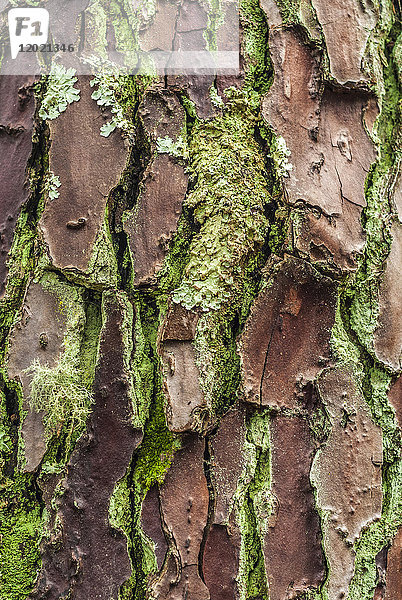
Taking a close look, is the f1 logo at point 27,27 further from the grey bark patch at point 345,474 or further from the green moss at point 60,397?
the grey bark patch at point 345,474

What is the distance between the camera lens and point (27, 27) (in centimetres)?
106

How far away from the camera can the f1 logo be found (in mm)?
1050

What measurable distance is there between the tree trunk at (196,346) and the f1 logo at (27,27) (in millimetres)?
78

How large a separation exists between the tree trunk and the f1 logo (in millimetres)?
78

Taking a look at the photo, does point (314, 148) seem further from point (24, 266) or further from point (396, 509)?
point (396, 509)

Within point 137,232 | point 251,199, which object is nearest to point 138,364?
point 137,232

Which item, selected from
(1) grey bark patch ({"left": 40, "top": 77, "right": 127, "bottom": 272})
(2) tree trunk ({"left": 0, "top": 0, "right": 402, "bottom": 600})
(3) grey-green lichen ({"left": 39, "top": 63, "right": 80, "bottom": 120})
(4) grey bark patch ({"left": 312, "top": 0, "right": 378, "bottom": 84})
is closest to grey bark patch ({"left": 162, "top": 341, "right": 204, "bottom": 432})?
(2) tree trunk ({"left": 0, "top": 0, "right": 402, "bottom": 600})

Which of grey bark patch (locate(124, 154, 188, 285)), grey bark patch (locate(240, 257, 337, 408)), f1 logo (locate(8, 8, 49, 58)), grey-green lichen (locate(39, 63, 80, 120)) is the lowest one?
grey bark patch (locate(240, 257, 337, 408))

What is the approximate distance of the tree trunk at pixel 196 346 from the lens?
957 mm

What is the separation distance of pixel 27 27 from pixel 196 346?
0.72 metres

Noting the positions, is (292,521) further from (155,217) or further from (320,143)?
(320,143)

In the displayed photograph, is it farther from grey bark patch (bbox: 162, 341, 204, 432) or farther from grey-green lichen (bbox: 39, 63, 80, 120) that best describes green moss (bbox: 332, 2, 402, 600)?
grey-green lichen (bbox: 39, 63, 80, 120)

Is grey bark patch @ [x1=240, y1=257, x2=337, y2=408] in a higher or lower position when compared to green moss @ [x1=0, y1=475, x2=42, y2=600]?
higher

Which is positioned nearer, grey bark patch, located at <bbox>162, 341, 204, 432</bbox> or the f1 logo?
grey bark patch, located at <bbox>162, 341, 204, 432</bbox>
